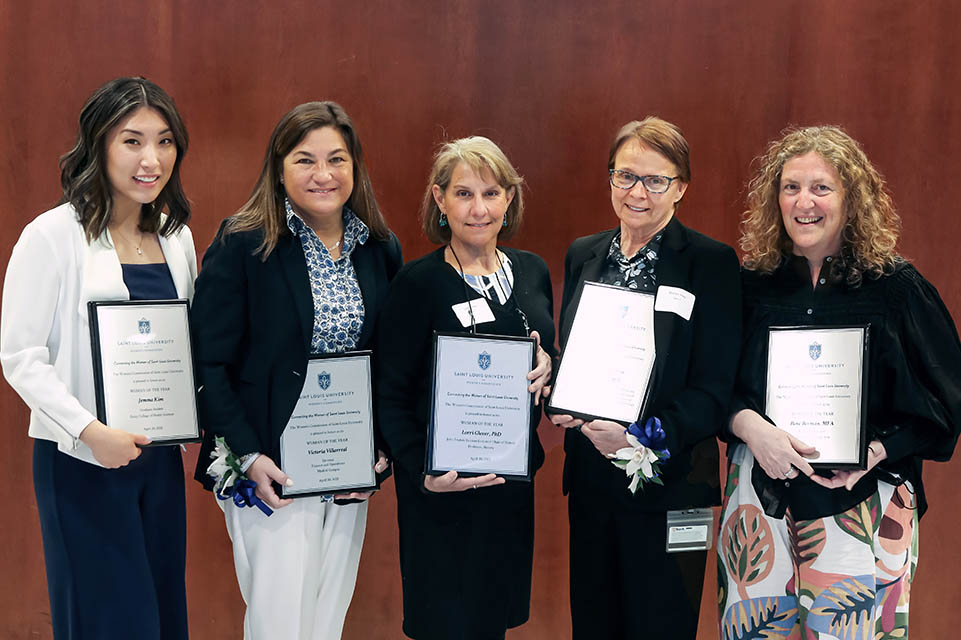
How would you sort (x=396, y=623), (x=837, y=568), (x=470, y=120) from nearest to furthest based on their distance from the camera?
(x=837, y=568) → (x=470, y=120) → (x=396, y=623)

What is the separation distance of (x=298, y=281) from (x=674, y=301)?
107 cm

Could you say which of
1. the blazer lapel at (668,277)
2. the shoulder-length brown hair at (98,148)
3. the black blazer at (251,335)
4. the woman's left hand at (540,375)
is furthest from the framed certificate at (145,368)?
the blazer lapel at (668,277)

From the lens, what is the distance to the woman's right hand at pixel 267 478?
2.34m

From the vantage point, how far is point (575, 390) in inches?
90.7

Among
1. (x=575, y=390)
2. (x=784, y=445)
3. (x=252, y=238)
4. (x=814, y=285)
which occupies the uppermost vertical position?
(x=252, y=238)

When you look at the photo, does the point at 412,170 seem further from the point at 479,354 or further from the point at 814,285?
the point at 814,285

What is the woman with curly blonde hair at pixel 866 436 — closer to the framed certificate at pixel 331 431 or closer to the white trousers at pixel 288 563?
the framed certificate at pixel 331 431

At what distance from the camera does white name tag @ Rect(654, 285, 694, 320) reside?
228cm

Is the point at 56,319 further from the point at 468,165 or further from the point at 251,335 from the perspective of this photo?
the point at 468,165

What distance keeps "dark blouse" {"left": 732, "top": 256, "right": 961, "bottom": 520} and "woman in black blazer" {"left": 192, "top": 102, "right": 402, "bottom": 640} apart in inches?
47.6

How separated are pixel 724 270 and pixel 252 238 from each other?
1368 millimetres

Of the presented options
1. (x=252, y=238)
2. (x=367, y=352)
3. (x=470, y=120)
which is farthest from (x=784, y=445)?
(x=470, y=120)

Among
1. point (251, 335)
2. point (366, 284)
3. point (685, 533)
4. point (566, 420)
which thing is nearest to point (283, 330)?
point (251, 335)

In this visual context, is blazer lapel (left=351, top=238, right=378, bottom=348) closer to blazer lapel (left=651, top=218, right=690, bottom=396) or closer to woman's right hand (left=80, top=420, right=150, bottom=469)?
woman's right hand (left=80, top=420, right=150, bottom=469)
